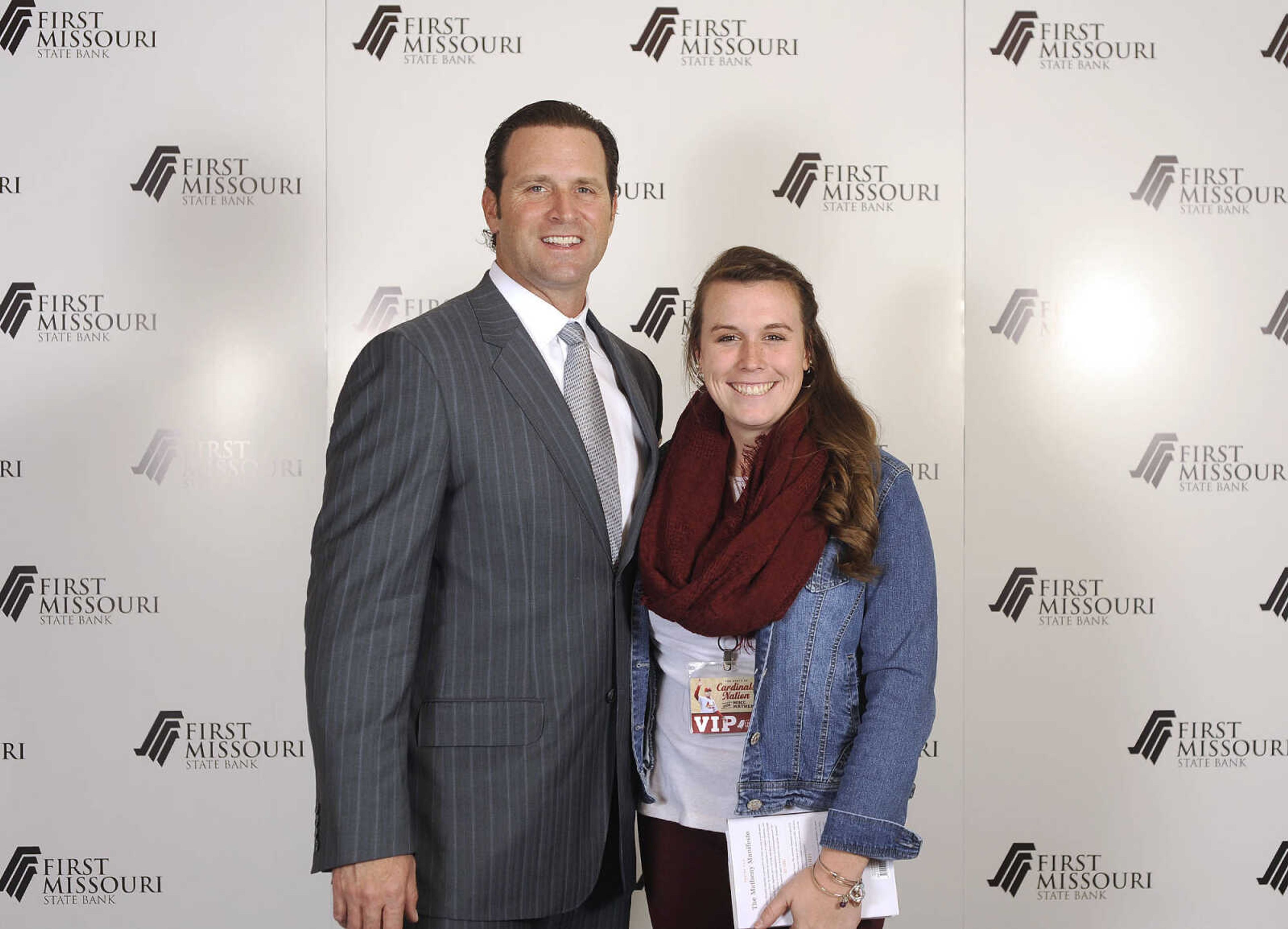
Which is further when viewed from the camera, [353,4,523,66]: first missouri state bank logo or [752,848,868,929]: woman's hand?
[353,4,523,66]: first missouri state bank logo

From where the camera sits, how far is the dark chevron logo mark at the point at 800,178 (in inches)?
123

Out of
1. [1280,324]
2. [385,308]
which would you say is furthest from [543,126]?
[1280,324]

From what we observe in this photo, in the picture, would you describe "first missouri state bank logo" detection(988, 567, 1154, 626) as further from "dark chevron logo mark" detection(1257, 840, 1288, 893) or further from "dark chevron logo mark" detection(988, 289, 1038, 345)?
"dark chevron logo mark" detection(1257, 840, 1288, 893)

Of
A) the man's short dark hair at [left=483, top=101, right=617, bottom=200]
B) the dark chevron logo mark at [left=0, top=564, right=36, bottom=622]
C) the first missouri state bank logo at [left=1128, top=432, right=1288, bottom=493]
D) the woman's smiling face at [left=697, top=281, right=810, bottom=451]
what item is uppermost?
the man's short dark hair at [left=483, top=101, right=617, bottom=200]

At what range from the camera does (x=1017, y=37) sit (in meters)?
3.14

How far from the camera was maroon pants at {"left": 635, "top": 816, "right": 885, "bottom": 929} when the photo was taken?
1.75m

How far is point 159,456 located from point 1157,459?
312cm

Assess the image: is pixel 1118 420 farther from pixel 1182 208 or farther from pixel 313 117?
pixel 313 117

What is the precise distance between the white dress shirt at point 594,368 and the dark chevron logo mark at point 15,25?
2.13 metres

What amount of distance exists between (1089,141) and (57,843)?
386 cm

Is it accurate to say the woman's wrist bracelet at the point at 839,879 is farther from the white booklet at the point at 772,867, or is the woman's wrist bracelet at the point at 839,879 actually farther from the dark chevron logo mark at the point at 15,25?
the dark chevron logo mark at the point at 15,25

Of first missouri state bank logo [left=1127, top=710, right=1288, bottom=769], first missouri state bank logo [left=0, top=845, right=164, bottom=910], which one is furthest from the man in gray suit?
first missouri state bank logo [left=1127, top=710, right=1288, bottom=769]

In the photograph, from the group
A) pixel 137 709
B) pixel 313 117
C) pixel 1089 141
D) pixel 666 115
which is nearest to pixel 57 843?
pixel 137 709

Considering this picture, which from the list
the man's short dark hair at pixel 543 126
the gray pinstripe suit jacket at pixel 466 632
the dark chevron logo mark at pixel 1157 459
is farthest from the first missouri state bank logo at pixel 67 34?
the dark chevron logo mark at pixel 1157 459
